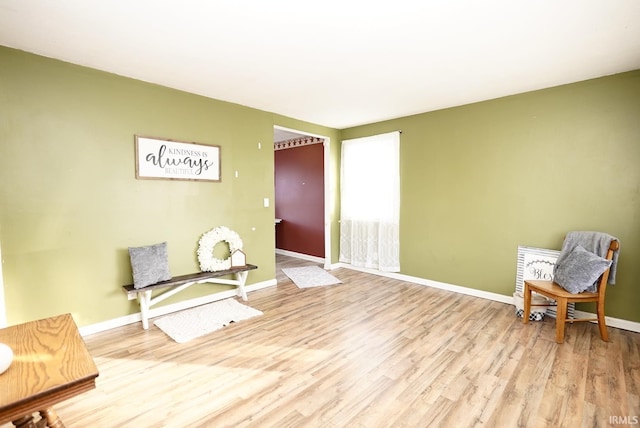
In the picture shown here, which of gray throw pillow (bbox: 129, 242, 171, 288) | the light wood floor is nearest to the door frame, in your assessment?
the light wood floor

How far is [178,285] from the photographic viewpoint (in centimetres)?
335

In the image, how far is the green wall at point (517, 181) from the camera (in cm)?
294

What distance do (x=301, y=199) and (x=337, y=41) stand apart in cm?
414

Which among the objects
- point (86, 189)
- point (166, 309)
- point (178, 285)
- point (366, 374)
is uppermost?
point (86, 189)

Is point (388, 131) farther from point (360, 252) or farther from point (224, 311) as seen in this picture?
point (224, 311)

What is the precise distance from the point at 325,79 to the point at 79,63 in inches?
88.4

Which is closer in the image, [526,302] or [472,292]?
[526,302]

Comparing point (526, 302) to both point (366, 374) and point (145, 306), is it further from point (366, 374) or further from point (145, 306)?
point (145, 306)

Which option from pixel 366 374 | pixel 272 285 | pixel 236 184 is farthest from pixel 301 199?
pixel 366 374

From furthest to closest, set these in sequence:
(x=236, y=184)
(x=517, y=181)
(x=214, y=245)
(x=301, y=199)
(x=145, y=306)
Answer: (x=301, y=199), (x=236, y=184), (x=214, y=245), (x=517, y=181), (x=145, y=306)

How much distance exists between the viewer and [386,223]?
473cm

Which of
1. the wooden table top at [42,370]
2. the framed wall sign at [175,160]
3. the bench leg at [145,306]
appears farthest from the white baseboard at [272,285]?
the wooden table top at [42,370]

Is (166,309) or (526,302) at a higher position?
(526,302)

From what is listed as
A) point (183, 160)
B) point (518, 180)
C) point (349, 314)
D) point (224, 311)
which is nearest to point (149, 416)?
point (224, 311)
